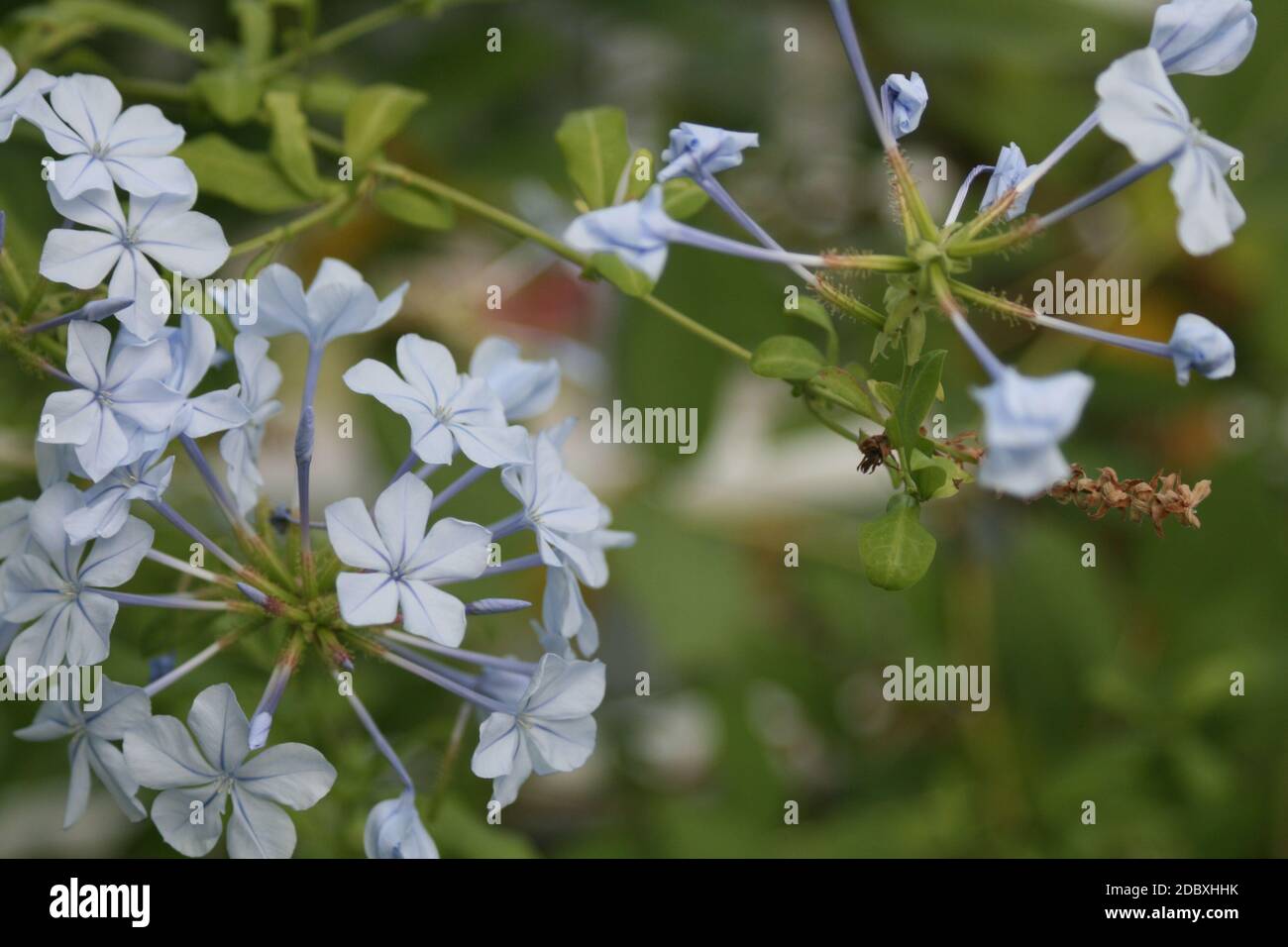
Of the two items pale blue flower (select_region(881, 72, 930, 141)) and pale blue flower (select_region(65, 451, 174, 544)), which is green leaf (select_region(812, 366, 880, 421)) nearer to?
pale blue flower (select_region(881, 72, 930, 141))

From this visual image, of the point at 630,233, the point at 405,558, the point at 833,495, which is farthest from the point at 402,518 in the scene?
the point at 833,495

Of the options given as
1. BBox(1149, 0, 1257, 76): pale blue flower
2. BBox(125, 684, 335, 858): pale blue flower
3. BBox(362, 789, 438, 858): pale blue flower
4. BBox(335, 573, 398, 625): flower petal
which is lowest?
BBox(362, 789, 438, 858): pale blue flower

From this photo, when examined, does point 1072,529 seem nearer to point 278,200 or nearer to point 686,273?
point 686,273

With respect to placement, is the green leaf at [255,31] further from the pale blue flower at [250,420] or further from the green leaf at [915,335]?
the green leaf at [915,335]

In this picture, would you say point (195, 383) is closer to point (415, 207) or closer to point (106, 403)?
point (106, 403)

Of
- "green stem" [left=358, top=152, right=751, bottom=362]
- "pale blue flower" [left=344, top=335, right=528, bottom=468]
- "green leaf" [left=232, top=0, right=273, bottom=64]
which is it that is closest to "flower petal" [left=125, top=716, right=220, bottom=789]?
"pale blue flower" [left=344, top=335, right=528, bottom=468]

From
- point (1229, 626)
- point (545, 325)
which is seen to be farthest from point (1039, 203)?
point (545, 325)
